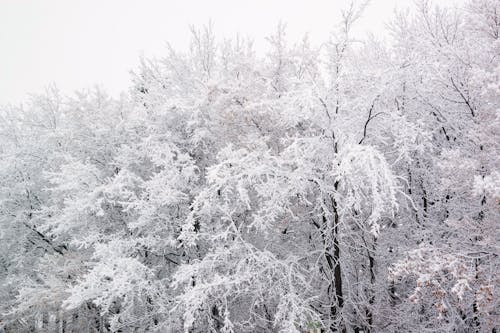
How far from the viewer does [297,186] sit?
315 inches

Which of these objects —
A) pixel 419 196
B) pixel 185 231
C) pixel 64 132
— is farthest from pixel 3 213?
pixel 419 196

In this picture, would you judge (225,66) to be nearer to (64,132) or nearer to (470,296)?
(64,132)

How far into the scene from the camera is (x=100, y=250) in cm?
960

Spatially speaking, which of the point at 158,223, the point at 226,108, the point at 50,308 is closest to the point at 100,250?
the point at 158,223

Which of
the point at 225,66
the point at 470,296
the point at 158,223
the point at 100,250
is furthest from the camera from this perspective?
the point at 225,66

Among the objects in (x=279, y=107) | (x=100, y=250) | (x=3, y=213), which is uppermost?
(x=279, y=107)

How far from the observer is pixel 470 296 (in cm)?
796

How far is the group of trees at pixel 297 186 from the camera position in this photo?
24.2 ft

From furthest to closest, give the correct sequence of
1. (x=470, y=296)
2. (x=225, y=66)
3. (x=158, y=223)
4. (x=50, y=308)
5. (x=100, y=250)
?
(x=225, y=66) < (x=50, y=308) < (x=158, y=223) < (x=100, y=250) < (x=470, y=296)

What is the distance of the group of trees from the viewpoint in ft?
24.2

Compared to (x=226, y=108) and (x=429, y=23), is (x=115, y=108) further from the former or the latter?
(x=429, y=23)

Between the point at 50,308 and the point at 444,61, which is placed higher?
the point at 444,61

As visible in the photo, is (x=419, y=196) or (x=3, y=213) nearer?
(x=419, y=196)

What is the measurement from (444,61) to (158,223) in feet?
26.8
